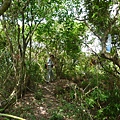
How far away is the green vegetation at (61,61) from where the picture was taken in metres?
5.95

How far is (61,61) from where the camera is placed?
31.7 feet

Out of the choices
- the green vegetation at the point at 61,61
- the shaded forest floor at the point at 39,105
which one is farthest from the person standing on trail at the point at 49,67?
the shaded forest floor at the point at 39,105

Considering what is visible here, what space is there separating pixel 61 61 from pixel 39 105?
3.11 m

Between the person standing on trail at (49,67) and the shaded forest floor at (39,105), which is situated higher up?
the person standing on trail at (49,67)

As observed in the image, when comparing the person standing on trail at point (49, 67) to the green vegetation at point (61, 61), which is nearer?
the green vegetation at point (61, 61)

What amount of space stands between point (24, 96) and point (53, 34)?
2.59 m

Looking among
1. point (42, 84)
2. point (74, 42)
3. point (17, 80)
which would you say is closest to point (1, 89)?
point (17, 80)

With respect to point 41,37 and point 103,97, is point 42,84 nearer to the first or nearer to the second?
point 41,37

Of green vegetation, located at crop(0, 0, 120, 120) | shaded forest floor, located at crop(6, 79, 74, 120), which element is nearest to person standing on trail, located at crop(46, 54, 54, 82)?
green vegetation, located at crop(0, 0, 120, 120)

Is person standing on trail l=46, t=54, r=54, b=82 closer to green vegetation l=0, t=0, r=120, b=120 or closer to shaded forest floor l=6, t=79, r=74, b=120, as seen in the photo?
green vegetation l=0, t=0, r=120, b=120

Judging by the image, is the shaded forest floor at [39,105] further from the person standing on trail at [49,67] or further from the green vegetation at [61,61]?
the person standing on trail at [49,67]

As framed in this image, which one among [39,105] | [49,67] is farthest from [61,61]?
[39,105]

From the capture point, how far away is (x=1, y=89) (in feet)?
20.8

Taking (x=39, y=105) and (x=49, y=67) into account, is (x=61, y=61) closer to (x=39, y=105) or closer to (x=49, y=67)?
(x=49, y=67)
